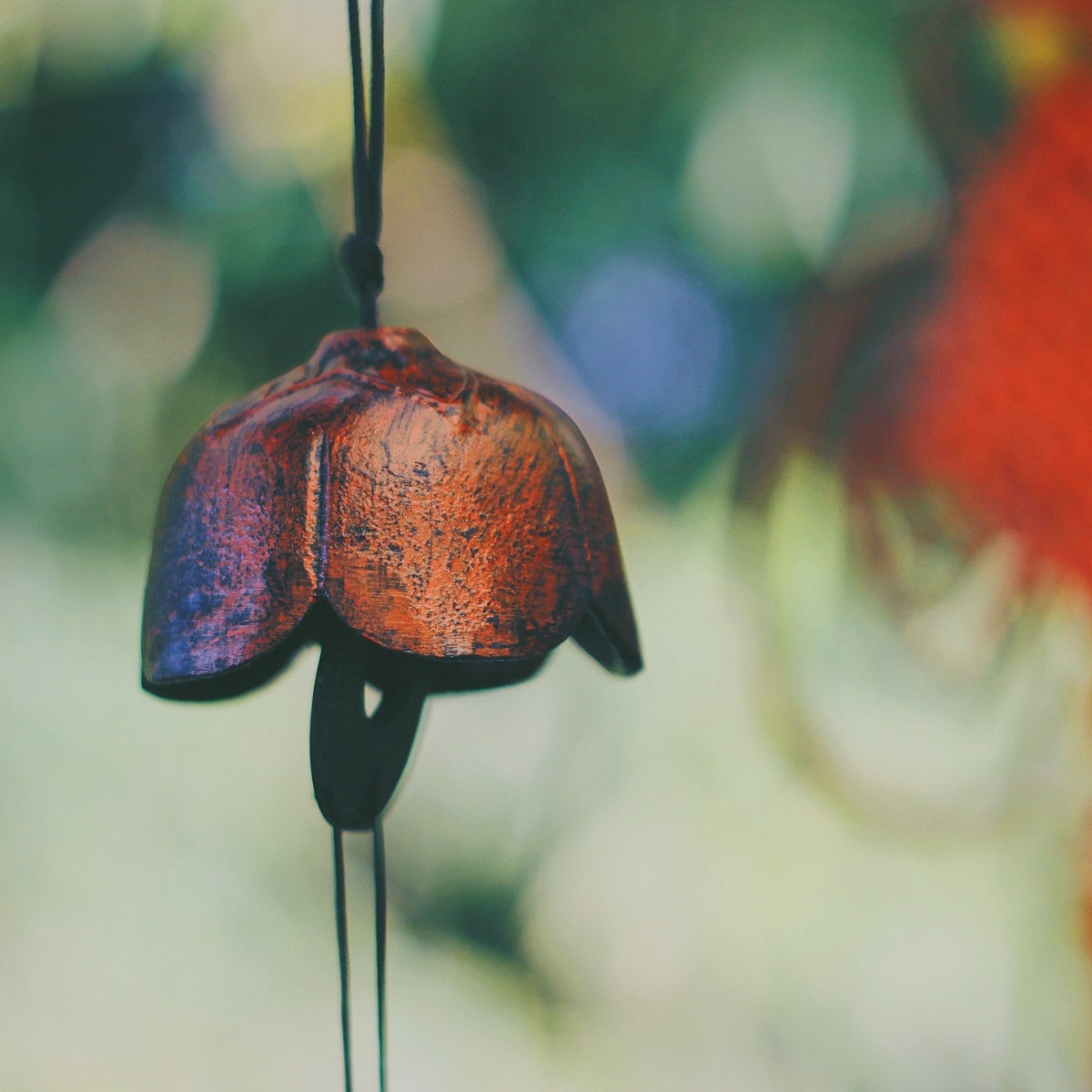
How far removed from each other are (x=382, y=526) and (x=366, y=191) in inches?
11.4

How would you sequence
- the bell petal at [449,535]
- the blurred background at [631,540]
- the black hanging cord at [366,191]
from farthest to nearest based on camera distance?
1. the blurred background at [631,540]
2. the black hanging cord at [366,191]
3. the bell petal at [449,535]

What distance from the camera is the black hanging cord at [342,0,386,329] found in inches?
27.2

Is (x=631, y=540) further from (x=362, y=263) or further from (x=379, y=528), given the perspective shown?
(x=379, y=528)

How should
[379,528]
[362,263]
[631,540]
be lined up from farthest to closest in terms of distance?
[631,540] → [362,263] → [379,528]

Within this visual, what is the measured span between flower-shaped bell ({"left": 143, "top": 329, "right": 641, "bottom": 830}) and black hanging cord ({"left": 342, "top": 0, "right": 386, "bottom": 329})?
2.9 inches

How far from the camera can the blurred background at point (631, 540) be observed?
1.64 meters

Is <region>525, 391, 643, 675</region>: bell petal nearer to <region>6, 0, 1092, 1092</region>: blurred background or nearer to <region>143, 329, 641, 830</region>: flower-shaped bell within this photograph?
<region>143, 329, 641, 830</region>: flower-shaped bell

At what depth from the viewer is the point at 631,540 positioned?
1724 mm

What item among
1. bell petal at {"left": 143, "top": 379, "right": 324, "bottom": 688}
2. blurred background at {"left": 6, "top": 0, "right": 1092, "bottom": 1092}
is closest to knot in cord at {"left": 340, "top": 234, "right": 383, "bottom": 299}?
bell petal at {"left": 143, "top": 379, "right": 324, "bottom": 688}

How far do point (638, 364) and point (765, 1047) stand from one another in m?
1.18

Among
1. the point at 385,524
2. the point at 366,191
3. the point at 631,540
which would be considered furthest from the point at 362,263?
the point at 631,540

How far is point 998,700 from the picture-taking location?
5.34 feet

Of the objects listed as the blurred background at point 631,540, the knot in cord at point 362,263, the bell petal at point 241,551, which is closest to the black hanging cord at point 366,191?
the knot in cord at point 362,263

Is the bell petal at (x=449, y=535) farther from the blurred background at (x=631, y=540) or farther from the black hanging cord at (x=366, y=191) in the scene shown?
the blurred background at (x=631, y=540)
